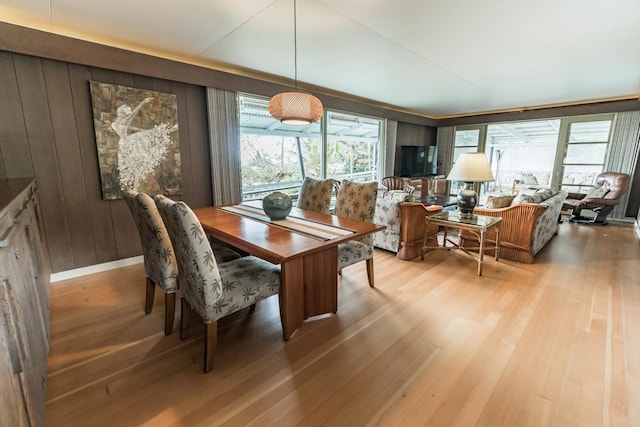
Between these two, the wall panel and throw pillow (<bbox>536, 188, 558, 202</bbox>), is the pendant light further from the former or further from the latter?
throw pillow (<bbox>536, 188, 558, 202</bbox>)

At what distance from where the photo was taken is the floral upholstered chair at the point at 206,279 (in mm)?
1478

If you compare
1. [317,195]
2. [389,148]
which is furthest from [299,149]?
[389,148]

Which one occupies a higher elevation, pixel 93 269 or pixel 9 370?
pixel 9 370

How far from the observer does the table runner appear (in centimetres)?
203

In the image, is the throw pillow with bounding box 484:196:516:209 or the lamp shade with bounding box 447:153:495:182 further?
the throw pillow with bounding box 484:196:516:209

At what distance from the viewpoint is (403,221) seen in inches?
136

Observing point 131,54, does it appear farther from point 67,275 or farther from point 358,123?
point 358,123

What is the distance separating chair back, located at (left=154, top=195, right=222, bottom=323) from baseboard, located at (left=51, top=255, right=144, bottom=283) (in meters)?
2.11

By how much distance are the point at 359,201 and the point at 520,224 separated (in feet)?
6.72

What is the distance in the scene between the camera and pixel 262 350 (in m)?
1.88

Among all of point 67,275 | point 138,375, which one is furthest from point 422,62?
point 67,275

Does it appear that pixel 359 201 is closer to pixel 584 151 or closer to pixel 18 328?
pixel 18 328

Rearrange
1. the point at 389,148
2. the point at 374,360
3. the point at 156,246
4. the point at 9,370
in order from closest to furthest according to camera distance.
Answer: the point at 9,370 → the point at 374,360 → the point at 156,246 → the point at 389,148

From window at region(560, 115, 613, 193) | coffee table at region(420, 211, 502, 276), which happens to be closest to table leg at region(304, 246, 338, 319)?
coffee table at region(420, 211, 502, 276)
